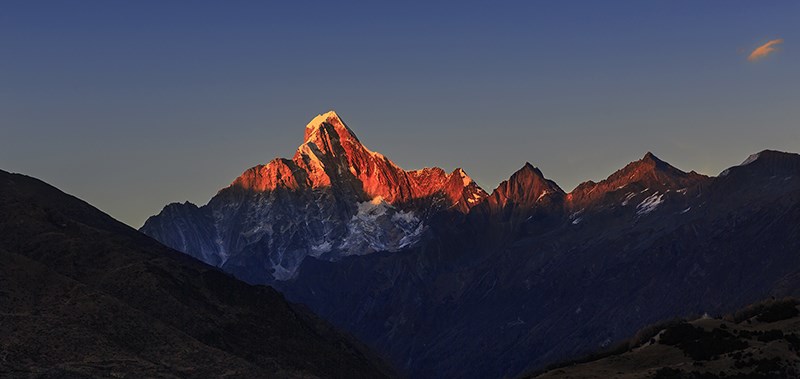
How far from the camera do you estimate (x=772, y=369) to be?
119 metres

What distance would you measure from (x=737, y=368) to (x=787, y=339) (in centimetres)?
1127

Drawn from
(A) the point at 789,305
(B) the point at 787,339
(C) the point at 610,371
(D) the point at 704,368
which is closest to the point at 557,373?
(C) the point at 610,371

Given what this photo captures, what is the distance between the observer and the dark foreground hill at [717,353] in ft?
393

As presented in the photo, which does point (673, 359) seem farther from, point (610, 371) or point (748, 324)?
point (748, 324)

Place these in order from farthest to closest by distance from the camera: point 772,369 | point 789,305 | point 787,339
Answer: point 789,305 < point 787,339 < point 772,369

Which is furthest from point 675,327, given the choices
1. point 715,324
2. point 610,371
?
point 610,371

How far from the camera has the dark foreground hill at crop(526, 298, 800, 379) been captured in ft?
393

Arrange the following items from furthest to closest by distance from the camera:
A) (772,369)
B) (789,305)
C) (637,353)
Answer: (789,305) < (637,353) < (772,369)

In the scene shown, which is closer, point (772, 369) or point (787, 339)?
point (772, 369)

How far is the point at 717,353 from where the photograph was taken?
128m

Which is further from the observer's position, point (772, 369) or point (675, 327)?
point (675, 327)

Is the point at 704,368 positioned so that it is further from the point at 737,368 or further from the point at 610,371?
the point at 610,371

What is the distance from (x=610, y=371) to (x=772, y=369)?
1855cm

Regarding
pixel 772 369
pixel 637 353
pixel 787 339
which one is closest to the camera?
pixel 772 369
